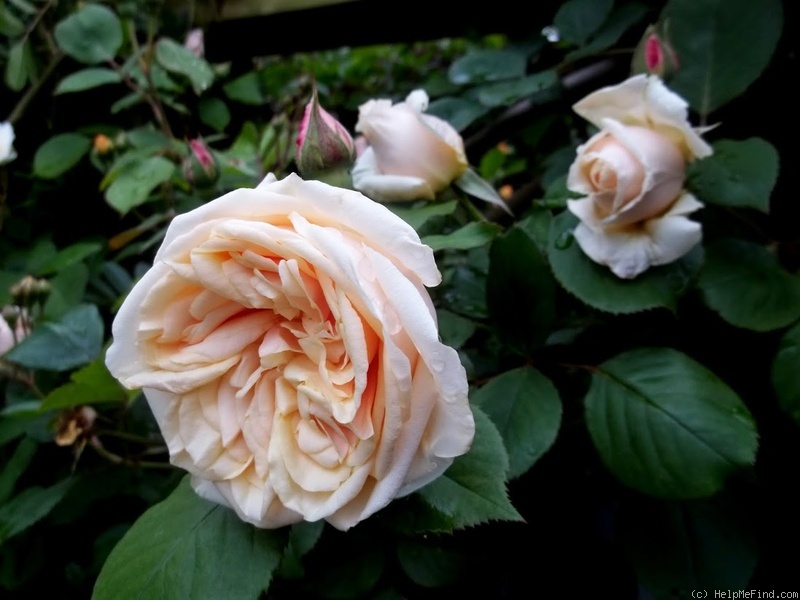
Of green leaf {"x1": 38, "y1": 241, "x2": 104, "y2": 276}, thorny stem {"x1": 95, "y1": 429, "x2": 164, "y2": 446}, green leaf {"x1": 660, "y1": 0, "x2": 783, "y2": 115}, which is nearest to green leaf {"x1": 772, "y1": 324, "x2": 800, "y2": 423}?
green leaf {"x1": 660, "y1": 0, "x2": 783, "y2": 115}

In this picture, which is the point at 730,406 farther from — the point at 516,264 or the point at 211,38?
the point at 211,38

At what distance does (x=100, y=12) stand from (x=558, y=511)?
884mm

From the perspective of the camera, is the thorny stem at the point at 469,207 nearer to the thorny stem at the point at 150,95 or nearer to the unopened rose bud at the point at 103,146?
the thorny stem at the point at 150,95

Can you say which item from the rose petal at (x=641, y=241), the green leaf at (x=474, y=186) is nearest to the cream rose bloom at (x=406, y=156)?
the green leaf at (x=474, y=186)

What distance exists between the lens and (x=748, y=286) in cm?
51

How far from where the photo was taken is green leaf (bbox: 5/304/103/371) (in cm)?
55

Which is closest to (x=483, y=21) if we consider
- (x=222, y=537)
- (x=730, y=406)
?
(x=730, y=406)

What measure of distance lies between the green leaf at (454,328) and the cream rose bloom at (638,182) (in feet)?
0.37

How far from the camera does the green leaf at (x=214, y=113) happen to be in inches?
40.1

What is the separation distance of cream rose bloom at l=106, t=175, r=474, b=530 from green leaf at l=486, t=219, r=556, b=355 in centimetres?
19

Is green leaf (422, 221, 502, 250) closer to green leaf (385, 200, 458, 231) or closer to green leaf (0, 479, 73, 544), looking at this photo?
green leaf (385, 200, 458, 231)

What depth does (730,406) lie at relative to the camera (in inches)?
16.7

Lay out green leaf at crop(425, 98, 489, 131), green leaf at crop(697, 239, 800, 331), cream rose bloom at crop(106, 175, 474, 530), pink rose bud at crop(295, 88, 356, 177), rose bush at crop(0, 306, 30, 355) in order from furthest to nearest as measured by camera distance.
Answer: green leaf at crop(425, 98, 489, 131) → rose bush at crop(0, 306, 30, 355) → green leaf at crop(697, 239, 800, 331) → pink rose bud at crop(295, 88, 356, 177) → cream rose bloom at crop(106, 175, 474, 530)

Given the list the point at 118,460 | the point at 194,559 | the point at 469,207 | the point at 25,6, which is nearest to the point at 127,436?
the point at 118,460
